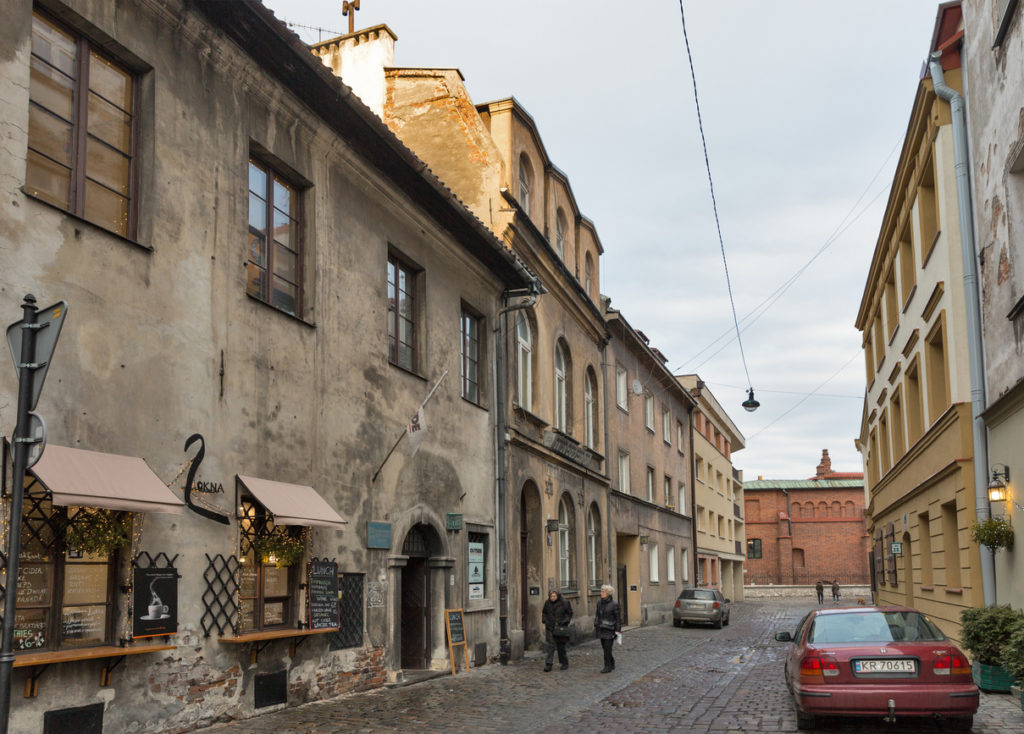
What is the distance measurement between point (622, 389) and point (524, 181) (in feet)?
35.6

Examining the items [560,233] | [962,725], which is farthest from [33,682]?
[560,233]

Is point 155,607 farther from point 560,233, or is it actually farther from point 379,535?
point 560,233

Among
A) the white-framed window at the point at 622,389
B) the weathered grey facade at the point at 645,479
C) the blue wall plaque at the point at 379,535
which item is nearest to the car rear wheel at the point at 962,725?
the blue wall plaque at the point at 379,535

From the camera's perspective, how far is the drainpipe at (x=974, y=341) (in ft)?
48.7

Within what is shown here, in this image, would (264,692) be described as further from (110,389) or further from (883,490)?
(883,490)

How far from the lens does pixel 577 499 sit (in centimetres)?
2462

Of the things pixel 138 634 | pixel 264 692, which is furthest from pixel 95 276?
pixel 264 692

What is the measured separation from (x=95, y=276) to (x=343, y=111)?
504 centimetres

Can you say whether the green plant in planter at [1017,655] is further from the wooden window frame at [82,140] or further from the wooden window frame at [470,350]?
the wooden window frame at [470,350]

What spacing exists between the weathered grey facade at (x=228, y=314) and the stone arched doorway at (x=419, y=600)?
4 cm

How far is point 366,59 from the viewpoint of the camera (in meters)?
20.9

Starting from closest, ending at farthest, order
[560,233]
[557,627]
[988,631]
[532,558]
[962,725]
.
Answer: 1. [962,725]
2. [988,631]
3. [557,627]
4. [532,558]
5. [560,233]

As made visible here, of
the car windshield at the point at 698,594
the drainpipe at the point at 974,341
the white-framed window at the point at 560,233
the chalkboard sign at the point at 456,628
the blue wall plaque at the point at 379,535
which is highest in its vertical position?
the white-framed window at the point at 560,233

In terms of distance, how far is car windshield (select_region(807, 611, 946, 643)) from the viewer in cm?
996
